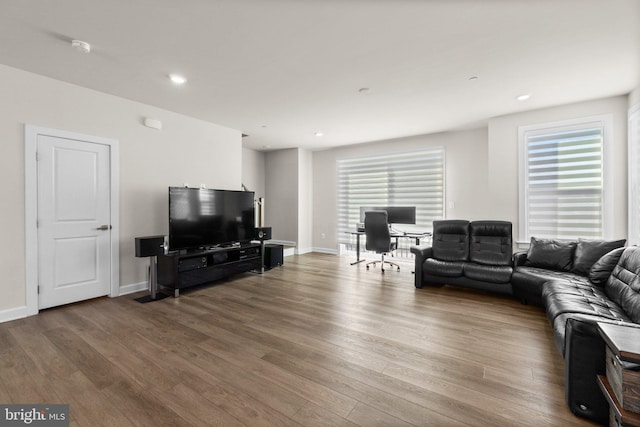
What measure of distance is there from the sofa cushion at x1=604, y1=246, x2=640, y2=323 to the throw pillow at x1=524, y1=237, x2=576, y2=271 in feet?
2.23

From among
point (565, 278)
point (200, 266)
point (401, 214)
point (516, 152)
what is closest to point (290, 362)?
point (200, 266)

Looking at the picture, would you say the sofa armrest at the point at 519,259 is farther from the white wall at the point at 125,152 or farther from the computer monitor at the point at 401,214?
the white wall at the point at 125,152

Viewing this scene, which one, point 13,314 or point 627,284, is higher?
point 627,284

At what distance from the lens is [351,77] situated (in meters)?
3.21

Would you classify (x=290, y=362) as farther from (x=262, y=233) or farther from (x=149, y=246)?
(x=262, y=233)

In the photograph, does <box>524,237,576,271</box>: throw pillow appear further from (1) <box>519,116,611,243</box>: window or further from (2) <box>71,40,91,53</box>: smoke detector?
(2) <box>71,40,91,53</box>: smoke detector

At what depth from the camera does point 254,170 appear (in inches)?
287

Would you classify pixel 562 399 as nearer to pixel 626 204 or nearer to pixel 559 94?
pixel 626 204

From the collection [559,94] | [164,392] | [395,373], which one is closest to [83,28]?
[164,392]

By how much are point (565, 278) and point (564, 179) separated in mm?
1846

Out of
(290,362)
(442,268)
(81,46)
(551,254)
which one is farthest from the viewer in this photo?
(442,268)

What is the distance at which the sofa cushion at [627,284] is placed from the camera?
84.0 inches

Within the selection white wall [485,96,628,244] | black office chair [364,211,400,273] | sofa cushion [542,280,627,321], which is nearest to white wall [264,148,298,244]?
black office chair [364,211,400,273]

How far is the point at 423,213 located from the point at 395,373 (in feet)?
14.3
